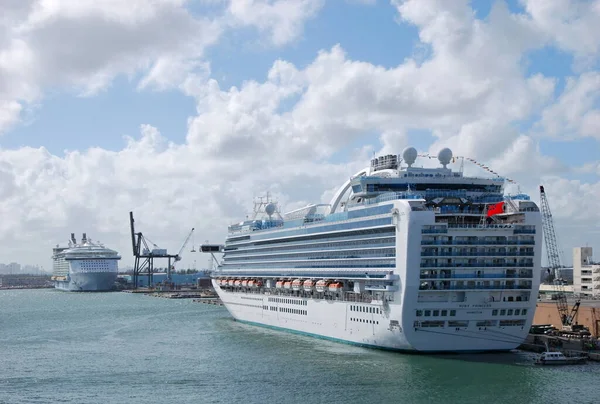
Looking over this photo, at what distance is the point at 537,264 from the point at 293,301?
87.6ft

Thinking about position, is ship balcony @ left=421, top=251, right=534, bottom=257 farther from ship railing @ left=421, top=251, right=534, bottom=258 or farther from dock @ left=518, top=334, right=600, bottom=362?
dock @ left=518, top=334, right=600, bottom=362

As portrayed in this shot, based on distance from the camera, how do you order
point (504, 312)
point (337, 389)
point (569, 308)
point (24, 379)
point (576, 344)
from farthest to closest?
point (569, 308), point (576, 344), point (504, 312), point (24, 379), point (337, 389)

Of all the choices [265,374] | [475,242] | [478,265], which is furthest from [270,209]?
[265,374]

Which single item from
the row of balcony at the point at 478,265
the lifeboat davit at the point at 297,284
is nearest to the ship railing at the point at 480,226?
the row of balcony at the point at 478,265

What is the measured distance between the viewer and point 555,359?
5416cm

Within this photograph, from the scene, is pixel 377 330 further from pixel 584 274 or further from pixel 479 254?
pixel 584 274

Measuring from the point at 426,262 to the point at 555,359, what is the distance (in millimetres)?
11892

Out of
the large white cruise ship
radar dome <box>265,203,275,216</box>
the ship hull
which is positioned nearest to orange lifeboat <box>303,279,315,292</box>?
the large white cruise ship

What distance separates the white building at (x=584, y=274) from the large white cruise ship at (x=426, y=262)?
65.0 metres

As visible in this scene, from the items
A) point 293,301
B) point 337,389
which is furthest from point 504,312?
point 293,301

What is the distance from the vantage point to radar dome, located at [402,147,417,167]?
6431cm

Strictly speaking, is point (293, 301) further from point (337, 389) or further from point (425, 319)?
point (337, 389)

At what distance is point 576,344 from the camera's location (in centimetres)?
5981

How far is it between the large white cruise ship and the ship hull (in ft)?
0.29
